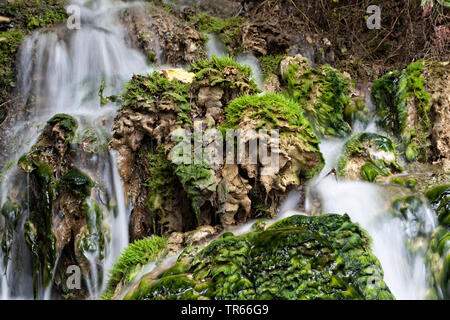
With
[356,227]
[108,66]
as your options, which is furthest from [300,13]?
[356,227]

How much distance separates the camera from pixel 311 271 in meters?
2.37

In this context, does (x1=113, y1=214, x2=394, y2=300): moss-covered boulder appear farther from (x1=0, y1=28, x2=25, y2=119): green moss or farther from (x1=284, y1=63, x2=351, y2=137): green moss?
(x1=0, y1=28, x2=25, y2=119): green moss

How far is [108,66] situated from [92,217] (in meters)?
3.47

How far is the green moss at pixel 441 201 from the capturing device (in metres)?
3.30

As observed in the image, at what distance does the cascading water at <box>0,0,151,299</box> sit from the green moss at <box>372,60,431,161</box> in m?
4.82

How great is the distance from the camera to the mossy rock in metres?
5.49

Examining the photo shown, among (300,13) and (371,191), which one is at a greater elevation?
(300,13)

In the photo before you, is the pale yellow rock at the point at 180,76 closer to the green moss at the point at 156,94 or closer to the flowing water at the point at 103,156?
→ the green moss at the point at 156,94

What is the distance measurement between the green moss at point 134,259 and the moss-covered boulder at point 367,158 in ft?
9.41

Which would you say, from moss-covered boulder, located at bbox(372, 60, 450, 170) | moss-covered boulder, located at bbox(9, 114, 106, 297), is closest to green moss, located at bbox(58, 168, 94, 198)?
moss-covered boulder, located at bbox(9, 114, 106, 297)

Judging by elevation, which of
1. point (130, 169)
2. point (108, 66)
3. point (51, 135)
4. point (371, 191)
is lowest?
point (371, 191)

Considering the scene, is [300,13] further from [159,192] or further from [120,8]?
[159,192]

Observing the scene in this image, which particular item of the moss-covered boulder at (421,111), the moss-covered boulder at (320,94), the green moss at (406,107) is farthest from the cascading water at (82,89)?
the moss-covered boulder at (421,111)

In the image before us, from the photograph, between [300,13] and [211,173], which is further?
[300,13]
